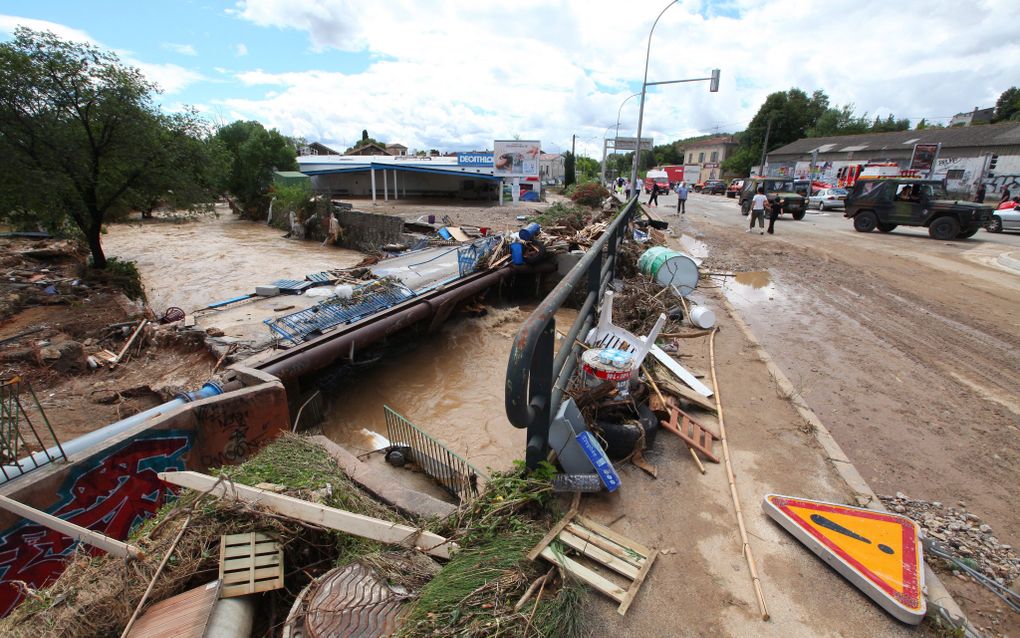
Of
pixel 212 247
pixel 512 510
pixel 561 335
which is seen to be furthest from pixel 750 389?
pixel 212 247

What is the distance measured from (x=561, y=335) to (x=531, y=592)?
672 centimetres

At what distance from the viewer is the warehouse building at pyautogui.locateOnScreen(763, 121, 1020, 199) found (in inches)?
1137

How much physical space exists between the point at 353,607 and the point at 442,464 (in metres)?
2.00

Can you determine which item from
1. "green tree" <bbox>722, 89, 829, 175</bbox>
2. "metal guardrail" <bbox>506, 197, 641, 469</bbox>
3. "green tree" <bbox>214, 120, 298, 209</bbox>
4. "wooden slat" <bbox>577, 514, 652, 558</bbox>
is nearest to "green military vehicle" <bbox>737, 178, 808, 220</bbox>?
"metal guardrail" <bbox>506, 197, 641, 469</bbox>

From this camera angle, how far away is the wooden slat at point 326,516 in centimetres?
225

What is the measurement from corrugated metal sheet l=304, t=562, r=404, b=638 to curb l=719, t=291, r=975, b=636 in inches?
92.6

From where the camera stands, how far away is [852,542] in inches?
88.9

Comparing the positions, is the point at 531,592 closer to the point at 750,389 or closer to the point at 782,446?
the point at 782,446

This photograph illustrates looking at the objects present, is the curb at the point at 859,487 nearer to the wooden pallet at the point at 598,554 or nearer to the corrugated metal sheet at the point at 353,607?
the wooden pallet at the point at 598,554

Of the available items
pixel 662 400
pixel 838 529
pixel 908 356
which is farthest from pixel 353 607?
pixel 908 356

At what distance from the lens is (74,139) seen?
11820 mm

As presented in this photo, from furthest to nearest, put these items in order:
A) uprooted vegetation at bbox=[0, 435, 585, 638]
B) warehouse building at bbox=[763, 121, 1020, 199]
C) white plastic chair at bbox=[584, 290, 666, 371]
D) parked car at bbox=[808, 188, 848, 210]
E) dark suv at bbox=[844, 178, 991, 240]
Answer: warehouse building at bbox=[763, 121, 1020, 199], parked car at bbox=[808, 188, 848, 210], dark suv at bbox=[844, 178, 991, 240], white plastic chair at bbox=[584, 290, 666, 371], uprooted vegetation at bbox=[0, 435, 585, 638]

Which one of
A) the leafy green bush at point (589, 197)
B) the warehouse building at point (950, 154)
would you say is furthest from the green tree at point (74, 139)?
the warehouse building at point (950, 154)

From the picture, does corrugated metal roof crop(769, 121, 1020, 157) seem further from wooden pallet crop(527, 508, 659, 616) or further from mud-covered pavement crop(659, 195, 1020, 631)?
wooden pallet crop(527, 508, 659, 616)
